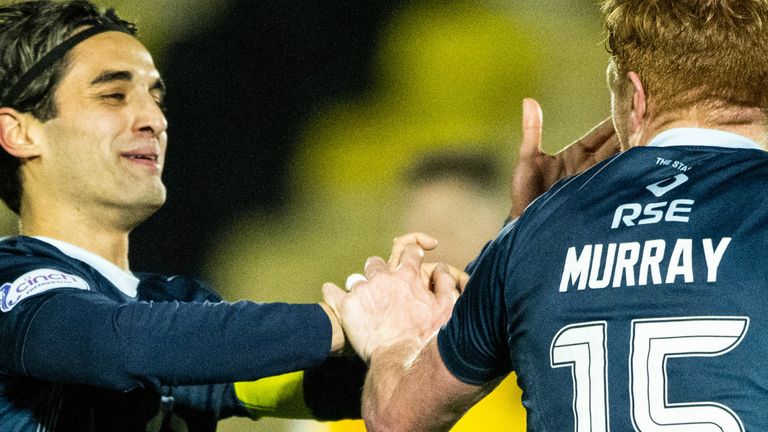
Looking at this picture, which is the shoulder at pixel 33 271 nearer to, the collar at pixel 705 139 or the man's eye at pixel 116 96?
the man's eye at pixel 116 96

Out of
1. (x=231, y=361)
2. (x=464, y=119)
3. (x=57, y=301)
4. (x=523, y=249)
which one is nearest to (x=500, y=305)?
(x=523, y=249)

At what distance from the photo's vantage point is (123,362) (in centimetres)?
211

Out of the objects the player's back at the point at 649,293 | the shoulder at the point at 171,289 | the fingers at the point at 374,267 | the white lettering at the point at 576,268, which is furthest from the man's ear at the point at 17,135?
the white lettering at the point at 576,268

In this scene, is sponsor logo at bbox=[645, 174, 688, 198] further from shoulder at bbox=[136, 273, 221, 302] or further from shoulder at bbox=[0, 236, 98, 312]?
shoulder at bbox=[136, 273, 221, 302]

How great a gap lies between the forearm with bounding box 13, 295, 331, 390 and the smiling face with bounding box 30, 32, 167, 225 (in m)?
0.64

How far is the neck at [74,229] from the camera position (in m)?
2.79

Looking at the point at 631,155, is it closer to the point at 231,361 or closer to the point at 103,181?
the point at 231,361

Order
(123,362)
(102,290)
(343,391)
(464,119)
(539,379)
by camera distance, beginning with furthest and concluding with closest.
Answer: (464,119) < (343,391) < (102,290) < (123,362) < (539,379)

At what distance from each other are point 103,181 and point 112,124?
6.7 inches

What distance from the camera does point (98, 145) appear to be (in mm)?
2816

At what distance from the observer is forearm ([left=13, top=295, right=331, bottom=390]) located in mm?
2123

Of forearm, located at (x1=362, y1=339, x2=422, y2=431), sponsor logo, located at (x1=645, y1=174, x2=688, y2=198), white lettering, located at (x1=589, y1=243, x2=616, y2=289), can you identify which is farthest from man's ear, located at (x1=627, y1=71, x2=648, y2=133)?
forearm, located at (x1=362, y1=339, x2=422, y2=431)

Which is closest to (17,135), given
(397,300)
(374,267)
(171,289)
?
(171,289)

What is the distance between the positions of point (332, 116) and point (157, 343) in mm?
3547
